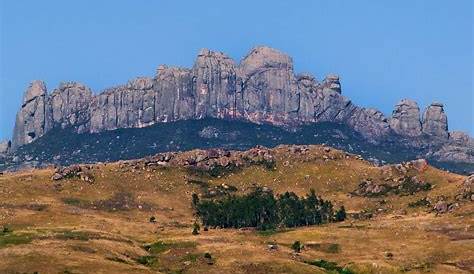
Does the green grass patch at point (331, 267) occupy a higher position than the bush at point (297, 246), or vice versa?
the bush at point (297, 246)

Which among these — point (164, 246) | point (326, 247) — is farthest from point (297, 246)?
point (164, 246)

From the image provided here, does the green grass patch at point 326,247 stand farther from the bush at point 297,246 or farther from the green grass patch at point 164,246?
the green grass patch at point 164,246

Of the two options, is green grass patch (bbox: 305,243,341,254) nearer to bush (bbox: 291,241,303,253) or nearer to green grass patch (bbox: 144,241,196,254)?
Result: bush (bbox: 291,241,303,253)

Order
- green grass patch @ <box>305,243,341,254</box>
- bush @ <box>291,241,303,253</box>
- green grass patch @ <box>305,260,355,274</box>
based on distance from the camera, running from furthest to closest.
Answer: green grass patch @ <box>305,243,341,254</box>, bush @ <box>291,241,303,253</box>, green grass patch @ <box>305,260,355,274</box>

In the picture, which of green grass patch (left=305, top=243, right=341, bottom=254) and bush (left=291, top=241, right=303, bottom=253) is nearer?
bush (left=291, top=241, right=303, bottom=253)

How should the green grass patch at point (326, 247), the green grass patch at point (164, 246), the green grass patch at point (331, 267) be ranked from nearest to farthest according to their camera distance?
the green grass patch at point (331, 267) < the green grass patch at point (164, 246) < the green grass patch at point (326, 247)

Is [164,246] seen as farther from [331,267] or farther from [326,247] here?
[331,267]

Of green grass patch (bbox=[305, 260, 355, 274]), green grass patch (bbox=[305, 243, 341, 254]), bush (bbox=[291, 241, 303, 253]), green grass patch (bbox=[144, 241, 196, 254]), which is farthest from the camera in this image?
green grass patch (bbox=[305, 243, 341, 254])

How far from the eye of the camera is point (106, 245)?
153 metres

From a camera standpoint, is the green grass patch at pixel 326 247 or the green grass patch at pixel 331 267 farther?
the green grass patch at pixel 326 247

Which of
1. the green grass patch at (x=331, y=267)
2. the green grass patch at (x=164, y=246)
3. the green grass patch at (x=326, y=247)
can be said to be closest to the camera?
the green grass patch at (x=331, y=267)

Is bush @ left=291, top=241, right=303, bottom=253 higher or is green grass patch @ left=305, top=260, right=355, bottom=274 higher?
bush @ left=291, top=241, right=303, bottom=253

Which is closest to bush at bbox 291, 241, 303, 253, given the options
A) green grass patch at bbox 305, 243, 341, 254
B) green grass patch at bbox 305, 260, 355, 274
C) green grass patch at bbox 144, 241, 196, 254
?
green grass patch at bbox 305, 243, 341, 254

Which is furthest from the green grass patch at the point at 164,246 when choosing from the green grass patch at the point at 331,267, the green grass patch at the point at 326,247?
the green grass patch at the point at 331,267
